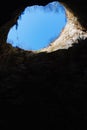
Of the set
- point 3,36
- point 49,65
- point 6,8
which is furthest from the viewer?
point 3,36

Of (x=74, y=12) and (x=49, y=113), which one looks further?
(x=74, y=12)

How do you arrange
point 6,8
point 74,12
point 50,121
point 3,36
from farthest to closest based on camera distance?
point 74,12, point 3,36, point 6,8, point 50,121

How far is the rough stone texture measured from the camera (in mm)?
4691

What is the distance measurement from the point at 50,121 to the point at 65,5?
3952 mm

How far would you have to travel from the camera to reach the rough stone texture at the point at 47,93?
15.4 feet

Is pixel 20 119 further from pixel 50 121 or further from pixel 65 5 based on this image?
pixel 65 5

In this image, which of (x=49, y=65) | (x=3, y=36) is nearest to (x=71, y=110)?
(x=49, y=65)

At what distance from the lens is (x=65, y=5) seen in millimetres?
7891

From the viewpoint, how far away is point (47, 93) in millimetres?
4973

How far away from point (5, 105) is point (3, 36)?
116 inches

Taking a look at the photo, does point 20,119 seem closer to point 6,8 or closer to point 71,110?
point 71,110

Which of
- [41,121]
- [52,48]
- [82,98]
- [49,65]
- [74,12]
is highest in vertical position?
[74,12]

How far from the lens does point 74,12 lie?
798 cm

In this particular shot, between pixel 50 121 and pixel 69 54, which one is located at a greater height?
pixel 69 54
